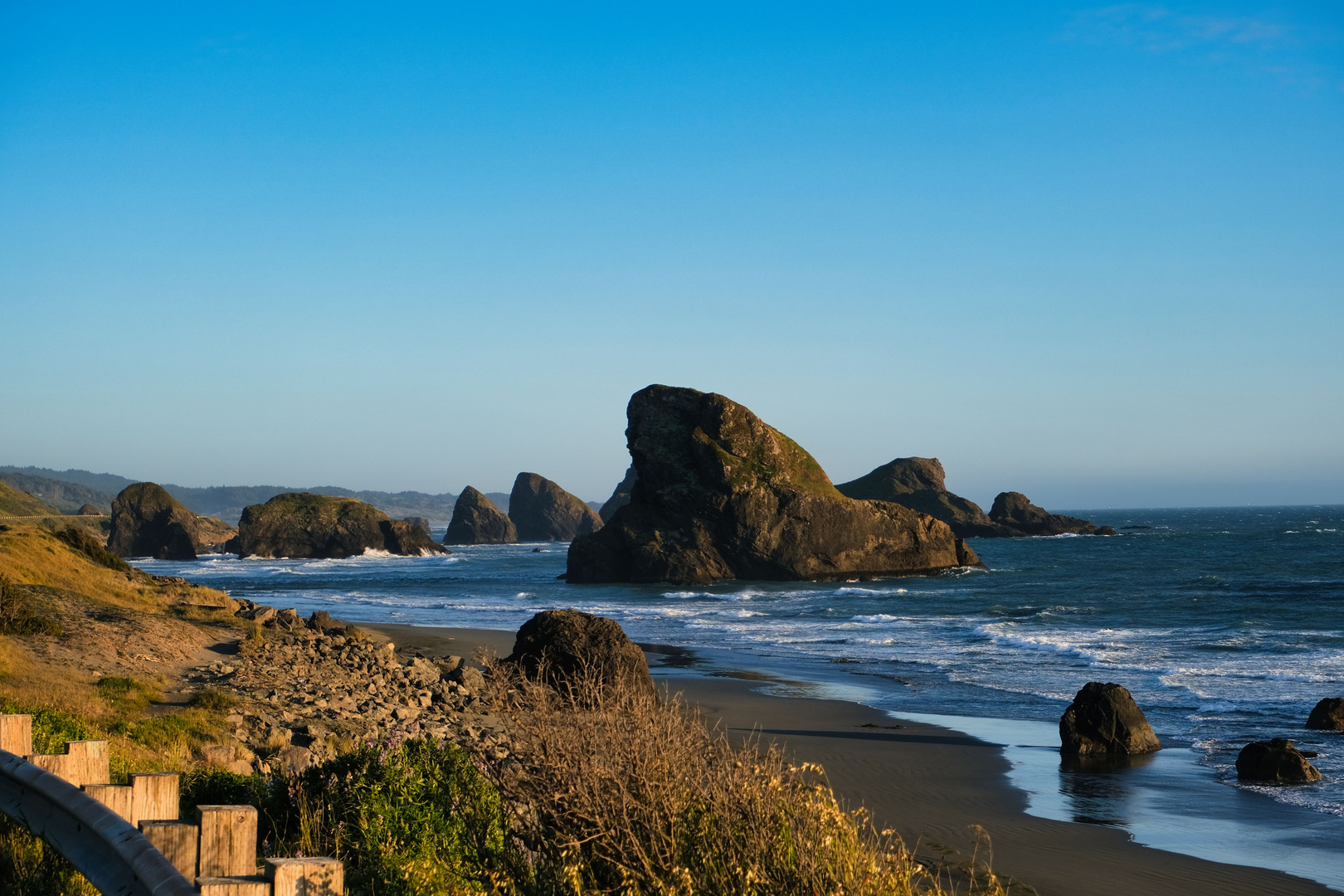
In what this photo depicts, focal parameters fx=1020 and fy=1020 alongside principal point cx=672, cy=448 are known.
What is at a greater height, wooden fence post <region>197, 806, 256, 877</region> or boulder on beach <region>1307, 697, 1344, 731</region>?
wooden fence post <region>197, 806, 256, 877</region>

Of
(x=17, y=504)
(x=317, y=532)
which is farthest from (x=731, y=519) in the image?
(x=17, y=504)

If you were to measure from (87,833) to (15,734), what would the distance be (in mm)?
1573

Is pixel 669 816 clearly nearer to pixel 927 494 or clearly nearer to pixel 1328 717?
pixel 1328 717

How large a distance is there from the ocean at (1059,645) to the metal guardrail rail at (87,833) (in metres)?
9.88

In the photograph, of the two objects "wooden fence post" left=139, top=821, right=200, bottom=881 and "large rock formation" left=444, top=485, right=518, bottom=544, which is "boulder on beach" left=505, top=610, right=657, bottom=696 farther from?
"large rock formation" left=444, top=485, right=518, bottom=544

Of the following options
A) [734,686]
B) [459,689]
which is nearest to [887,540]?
[734,686]

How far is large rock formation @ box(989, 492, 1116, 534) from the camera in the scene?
12762 cm

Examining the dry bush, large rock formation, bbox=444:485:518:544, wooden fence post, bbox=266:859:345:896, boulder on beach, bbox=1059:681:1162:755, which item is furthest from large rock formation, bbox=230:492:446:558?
wooden fence post, bbox=266:859:345:896

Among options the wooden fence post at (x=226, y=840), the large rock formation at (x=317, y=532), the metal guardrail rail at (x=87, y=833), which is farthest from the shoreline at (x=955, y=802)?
the large rock formation at (x=317, y=532)

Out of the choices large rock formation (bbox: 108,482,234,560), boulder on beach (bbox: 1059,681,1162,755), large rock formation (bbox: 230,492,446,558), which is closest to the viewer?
boulder on beach (bbox: 1059,681,1162,755)

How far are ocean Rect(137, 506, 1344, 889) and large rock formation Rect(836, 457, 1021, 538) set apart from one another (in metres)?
52.7

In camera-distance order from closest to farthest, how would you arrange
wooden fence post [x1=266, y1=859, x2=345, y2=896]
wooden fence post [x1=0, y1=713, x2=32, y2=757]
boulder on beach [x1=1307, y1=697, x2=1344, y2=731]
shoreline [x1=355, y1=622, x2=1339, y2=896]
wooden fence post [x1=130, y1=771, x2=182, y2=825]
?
wooden fence post [x1=266, y1=859, x2=345, y2=896] < wooden fence post [x1=130, y1=771, x2=182, y2=825] < wooden fence post [x1=0, y1=713, x2=32, y2=757] < shoreline [x1=355, y1=622, x2=1339, y2=896] < boulder on beach [x1=1307, y1=697, x2=1344, y2=731]

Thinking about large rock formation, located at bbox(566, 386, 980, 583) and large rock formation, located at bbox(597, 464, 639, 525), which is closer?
large rock formation, located at bbox(566, 386, 980, 583)

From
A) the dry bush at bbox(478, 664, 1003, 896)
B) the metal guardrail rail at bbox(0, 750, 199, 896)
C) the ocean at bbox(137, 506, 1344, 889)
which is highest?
the metal guardrail rail at bbox(0, 750, 199, 896)
